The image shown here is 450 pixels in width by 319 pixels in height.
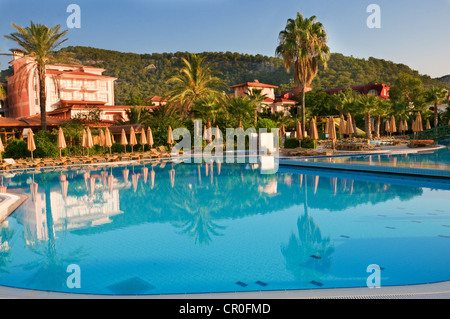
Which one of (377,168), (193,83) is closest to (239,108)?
(193,83)

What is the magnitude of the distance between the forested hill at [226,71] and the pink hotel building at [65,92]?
15.4 m

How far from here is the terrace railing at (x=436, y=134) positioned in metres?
32.7

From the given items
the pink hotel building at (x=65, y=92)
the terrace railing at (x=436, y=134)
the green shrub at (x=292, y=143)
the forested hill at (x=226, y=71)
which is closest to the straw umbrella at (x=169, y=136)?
the green shrub at (x=292, y=143)

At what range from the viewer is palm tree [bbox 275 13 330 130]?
2681 centimetres

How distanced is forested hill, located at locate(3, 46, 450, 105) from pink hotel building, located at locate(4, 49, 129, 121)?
15.4 metres

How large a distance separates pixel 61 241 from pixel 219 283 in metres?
3.92

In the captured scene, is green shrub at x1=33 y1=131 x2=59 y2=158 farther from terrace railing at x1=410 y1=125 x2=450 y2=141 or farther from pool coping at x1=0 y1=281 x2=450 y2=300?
terrace railing at x1=410 y1=125 x2=450 y2=141

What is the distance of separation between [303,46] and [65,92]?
32561 millimetres

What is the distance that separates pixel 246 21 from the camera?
33.9 m

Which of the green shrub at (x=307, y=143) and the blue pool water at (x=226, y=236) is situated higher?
the green shrub at (x=307, y=143)

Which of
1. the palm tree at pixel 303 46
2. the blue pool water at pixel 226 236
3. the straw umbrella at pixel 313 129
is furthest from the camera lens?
the palm tree at pixel 303 46

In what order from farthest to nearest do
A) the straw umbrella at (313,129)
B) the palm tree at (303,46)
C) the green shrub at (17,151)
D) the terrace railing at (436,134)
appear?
the terrace railing at (436,134) → the palm tree at (303,46) → the green shrub at (17,151) → the straw umbrella at (313,129)

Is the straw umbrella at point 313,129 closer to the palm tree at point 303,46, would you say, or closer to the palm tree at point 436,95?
the palm tree at point 303,46

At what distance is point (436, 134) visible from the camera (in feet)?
109
